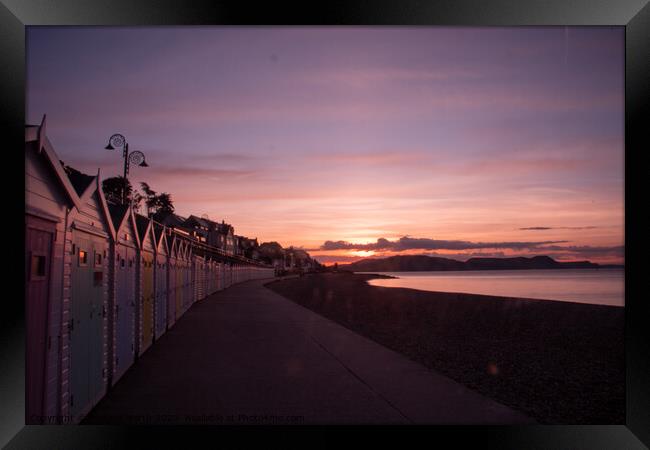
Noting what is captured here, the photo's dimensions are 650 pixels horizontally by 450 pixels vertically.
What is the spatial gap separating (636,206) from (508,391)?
4.14 m

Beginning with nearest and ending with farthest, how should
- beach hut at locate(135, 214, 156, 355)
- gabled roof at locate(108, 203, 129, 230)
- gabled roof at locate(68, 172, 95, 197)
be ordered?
gabled roof at locate(68, 172, 95, 197)
gabled roof at locate(108, 203, 129, 230)
beach hut at locate(135, 214, 156, 355)

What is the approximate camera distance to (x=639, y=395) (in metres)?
7.58

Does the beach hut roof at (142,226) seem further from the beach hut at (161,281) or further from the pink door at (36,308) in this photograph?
the pink door at (36,308)

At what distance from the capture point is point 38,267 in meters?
6.18

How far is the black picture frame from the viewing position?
24.2ft

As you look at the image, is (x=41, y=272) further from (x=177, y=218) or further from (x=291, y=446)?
(x=177, y=218)

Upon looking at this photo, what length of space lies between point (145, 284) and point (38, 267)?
7699 mm

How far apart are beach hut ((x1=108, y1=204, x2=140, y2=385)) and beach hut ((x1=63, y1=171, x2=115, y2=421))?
9.0 inches

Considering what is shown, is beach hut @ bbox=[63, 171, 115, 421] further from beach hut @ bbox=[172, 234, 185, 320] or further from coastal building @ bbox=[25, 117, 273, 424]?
beach hut @ bbox=[172, 234, 185, 320]

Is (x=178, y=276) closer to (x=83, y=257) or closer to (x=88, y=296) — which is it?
(x=88, y=296)

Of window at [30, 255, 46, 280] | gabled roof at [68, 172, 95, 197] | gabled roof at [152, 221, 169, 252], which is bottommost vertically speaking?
window at [30, 255, 46, 280]

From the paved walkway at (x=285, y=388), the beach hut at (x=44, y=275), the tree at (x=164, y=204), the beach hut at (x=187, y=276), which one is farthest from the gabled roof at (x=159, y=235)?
the tree at (x=164, y=204)

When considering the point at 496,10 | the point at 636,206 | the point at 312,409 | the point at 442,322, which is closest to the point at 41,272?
the point at 312,409

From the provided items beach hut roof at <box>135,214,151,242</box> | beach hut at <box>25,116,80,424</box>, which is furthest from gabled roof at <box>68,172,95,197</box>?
beach hut roof at <box>135,214,151,242</box>
